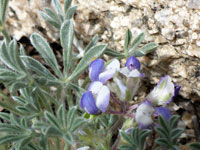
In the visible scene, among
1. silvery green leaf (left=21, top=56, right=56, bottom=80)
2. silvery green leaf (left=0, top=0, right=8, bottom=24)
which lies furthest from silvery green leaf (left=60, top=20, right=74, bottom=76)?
silvery green leaf (left=0, top=0, right=8, bottom=24)

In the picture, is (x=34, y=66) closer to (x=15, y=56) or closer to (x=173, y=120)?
(x=15, y=56)

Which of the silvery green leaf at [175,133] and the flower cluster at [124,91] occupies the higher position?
the flower cluster at [124,91]

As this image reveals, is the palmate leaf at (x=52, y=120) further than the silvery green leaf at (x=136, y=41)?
No

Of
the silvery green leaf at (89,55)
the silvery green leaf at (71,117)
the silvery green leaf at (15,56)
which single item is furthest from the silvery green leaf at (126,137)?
the silvery green leaf at (15,56)

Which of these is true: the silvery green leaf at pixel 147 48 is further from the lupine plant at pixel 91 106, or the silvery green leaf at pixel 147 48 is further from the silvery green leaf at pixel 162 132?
the silvery green leaf at pixel 162 132

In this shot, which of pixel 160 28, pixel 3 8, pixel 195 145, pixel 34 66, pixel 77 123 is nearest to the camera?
pixel 77 123

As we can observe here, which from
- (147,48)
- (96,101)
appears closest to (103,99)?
(96,101)

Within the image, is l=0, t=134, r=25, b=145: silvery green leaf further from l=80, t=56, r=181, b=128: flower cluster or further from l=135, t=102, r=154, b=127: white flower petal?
l=135, t=102, r=154, b=127: white flower petal
